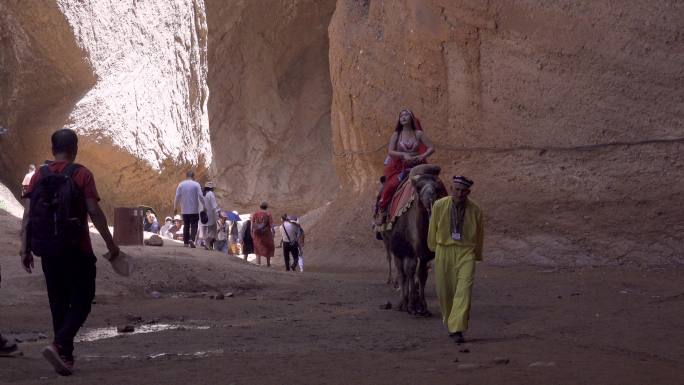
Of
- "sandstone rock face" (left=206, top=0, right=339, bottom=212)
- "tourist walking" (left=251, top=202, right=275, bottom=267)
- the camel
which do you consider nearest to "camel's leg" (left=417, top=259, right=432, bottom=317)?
the camel

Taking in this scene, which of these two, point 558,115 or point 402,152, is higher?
point 558,115

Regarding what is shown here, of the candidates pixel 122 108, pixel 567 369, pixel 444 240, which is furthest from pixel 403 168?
pixel 122 108

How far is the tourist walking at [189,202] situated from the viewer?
18094 millimetres

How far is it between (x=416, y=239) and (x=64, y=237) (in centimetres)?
466

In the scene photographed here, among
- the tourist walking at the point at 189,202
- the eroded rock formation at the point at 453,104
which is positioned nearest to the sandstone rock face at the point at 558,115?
the eroded rock formation at the point at 453,104

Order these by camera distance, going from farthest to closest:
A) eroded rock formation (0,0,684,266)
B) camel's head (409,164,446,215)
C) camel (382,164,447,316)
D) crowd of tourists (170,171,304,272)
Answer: crowd of tourists (170,171,304,272) < eroded rock formation (0,0,684,266) < camel (382,164,447,316) < camel's head (409,164,446,215)

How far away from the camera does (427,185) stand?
992 cm

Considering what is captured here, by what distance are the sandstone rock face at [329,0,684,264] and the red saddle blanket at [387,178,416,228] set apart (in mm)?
→ 5745

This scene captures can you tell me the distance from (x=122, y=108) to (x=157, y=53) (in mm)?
2994

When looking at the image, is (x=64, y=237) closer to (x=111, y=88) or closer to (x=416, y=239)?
(x=416, y=239)

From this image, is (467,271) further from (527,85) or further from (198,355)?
(527,85)

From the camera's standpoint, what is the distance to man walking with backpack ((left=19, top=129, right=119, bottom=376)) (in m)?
6.38

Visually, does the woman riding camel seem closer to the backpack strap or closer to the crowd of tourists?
the backpack strap

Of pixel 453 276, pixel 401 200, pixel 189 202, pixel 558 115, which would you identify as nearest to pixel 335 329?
pixel 453 276
